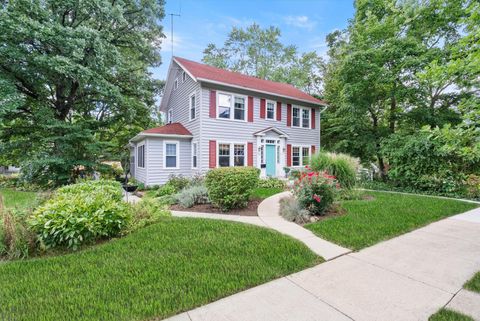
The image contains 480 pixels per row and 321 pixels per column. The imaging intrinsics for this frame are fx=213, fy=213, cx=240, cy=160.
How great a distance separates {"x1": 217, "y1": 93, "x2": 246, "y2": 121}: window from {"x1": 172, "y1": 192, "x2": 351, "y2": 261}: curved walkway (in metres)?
6.47

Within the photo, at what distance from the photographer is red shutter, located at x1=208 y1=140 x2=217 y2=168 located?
11.5 metres

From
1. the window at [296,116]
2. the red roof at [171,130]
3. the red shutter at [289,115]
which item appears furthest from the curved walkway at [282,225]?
the window at [296,116]

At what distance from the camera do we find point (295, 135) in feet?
47.8

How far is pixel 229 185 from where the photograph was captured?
5965mm

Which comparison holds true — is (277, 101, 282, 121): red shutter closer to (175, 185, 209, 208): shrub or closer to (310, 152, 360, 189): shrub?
(310, 152, 360, 189): shrub

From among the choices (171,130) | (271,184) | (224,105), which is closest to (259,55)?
(224,105)

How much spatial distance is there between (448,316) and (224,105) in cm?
1137

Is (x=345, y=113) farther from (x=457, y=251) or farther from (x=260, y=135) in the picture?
(x=457, y=251)

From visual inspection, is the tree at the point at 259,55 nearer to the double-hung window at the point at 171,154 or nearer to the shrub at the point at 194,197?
the double-hung window at the point at 171,154

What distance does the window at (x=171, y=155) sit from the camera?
471 inches

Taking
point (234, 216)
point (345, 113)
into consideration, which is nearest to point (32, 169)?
point (234, 216)

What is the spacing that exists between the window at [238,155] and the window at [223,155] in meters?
0.43

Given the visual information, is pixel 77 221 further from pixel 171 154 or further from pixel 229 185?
pixel 171 154

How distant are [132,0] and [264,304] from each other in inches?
670
